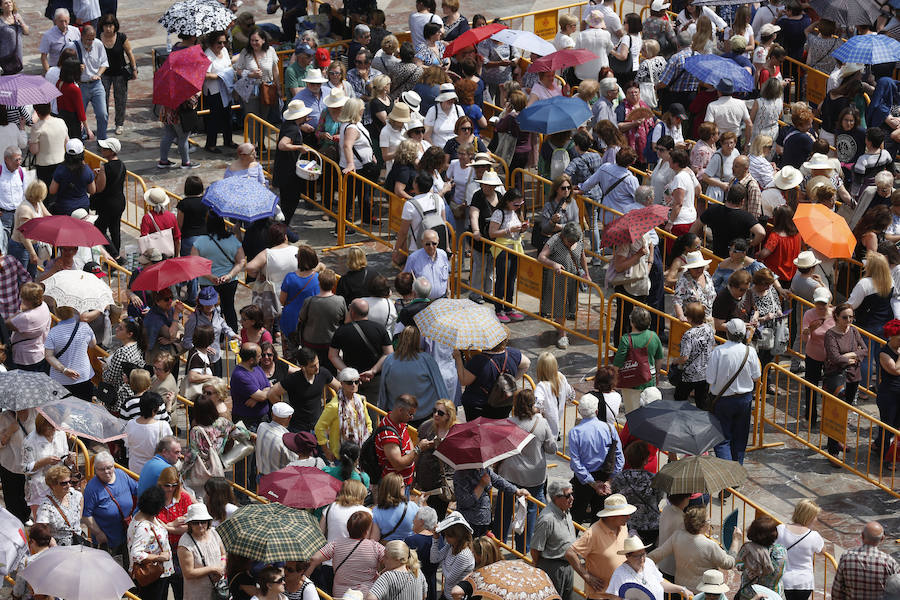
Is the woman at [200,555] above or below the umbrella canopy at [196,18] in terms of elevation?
below

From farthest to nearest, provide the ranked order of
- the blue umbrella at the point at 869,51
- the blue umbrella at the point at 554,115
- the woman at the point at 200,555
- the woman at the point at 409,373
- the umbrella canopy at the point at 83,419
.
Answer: the blue umbrella at the point at 869,51 → the blue umbrella at the point at 554,115 → the woman at the point at 409,373 → the umbrella canopy at the point at 83,419 → the woman at the point at 200,555

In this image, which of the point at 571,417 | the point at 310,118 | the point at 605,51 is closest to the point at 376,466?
the point at 571,417

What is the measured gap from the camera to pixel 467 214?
19344 mm

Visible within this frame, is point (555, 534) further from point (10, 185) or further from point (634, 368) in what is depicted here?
point (10, 185)

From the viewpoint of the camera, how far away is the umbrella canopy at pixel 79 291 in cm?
1678

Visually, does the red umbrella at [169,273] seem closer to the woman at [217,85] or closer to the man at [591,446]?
the man at [591,446]

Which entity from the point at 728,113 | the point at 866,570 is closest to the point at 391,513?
the point at 866,570

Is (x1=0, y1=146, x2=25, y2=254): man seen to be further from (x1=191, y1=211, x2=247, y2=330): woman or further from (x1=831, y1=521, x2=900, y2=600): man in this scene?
(x1=831, y1=521, x2=900, y2=600): man

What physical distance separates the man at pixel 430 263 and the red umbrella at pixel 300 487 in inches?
162

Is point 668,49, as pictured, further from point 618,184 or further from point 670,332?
point 670,332

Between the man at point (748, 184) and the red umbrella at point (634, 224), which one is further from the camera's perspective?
the man at point (748, 184)

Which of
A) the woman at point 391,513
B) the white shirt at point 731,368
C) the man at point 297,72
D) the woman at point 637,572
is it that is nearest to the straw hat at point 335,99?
the man at point 297,72

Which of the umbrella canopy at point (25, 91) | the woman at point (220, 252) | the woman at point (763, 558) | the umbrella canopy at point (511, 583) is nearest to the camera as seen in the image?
the umbrella canopy at point (511, 583)

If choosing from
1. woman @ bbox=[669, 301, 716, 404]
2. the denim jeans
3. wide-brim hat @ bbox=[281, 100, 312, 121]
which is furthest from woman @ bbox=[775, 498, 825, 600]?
the denim jeans
